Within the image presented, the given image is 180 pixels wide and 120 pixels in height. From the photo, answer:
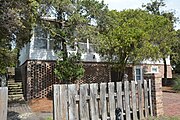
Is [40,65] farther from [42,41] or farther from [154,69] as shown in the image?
[154,69]

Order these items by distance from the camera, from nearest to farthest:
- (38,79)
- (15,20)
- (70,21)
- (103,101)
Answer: (103,101), (15,20), (70,21), (38,79)

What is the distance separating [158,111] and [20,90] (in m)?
12.9

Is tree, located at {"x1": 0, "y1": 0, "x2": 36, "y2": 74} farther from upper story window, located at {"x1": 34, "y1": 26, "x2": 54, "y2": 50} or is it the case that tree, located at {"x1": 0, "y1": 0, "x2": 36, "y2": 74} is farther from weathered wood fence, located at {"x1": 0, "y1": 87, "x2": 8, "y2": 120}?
weathered wood fence, located at {"x1": 0, "y1": 87, "x2": 8, "y2": 120}

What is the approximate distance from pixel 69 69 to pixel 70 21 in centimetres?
310

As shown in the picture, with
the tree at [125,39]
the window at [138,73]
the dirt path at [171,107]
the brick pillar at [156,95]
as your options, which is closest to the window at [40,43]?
the tree at [125,39]

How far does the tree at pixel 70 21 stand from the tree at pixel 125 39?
42.0 inches

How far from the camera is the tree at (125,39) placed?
51.0ft

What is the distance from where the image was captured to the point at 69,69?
15.1 meters

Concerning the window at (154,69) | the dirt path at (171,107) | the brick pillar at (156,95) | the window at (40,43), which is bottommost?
the dirt path at (171,107)

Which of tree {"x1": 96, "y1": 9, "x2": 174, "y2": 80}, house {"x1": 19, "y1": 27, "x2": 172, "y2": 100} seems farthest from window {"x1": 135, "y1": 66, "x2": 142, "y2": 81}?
house {"x1": 19, "y1": 27, "x2": 172, "y2": 100}

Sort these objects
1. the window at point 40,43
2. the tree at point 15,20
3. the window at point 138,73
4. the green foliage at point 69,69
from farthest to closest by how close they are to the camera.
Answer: the window at point 138,73 < the window at point 40,43 < the green foliage at point 69,69 < the tree at point 15,20

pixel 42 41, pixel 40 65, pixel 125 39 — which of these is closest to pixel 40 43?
pixel 42 41

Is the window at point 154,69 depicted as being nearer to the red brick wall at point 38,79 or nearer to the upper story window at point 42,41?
the red brick wall at point 38,79

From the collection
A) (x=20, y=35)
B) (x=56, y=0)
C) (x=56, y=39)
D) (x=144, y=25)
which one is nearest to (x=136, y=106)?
(x=20, y=35)
